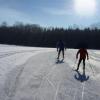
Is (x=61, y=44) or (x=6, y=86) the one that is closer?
(x=6, y=86)

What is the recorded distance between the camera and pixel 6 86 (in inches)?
596

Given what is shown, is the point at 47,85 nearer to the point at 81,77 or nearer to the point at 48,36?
the point at 81,77

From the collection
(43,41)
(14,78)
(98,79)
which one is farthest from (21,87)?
(43,41)

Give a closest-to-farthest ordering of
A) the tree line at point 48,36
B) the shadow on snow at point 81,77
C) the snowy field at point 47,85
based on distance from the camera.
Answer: the snowy field at point 47,85
the shadow on snow at point 81,77
the tree line at point 48,36

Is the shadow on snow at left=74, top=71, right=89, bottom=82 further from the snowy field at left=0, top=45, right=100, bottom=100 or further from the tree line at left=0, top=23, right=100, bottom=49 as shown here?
the tree line at left=0, top=23, right=100, bottom=49

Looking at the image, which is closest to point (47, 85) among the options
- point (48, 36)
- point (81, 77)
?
point (81, 77)

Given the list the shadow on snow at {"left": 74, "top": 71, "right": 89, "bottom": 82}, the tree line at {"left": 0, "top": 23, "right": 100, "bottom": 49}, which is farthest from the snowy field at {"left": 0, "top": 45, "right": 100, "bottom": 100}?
the tree line at {"left": 0, "top": 23, "right": 100, "bottom": 49}

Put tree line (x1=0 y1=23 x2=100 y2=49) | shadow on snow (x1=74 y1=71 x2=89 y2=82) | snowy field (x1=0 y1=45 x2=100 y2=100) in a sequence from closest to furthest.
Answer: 1. snowy field (x1=0 y1=45 x2=100 y2=100)
2. shadow on snow (x1=74 y1=71 x2=89 y2=82)
3. tree line (x1=0 y1=23 x2=100 y2=49)

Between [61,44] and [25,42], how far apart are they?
8083 centimetres

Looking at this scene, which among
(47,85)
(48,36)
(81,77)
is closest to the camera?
(47,85)

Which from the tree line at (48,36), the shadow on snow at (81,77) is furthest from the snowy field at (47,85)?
the tree line at (48,36)

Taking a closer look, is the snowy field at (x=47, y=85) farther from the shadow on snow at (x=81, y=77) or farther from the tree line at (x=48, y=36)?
the tree line at (x=48, y=36)

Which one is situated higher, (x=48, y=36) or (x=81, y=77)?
(x=48, y=36)

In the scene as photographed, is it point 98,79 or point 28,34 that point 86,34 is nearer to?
point 28,34
